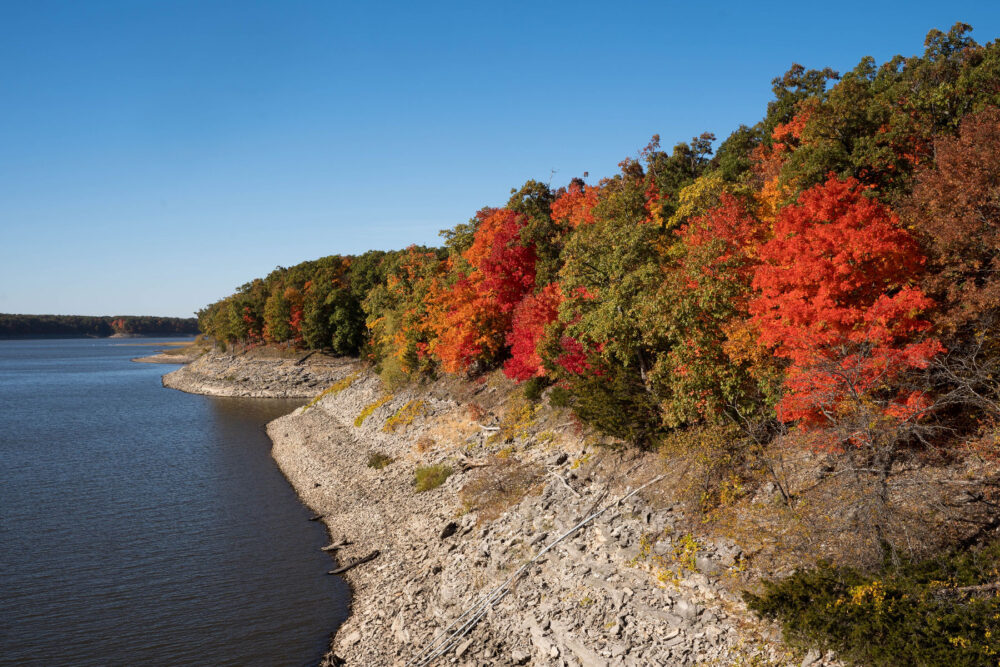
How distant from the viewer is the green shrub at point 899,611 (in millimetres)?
12414

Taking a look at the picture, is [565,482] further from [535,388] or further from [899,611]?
[899,611]

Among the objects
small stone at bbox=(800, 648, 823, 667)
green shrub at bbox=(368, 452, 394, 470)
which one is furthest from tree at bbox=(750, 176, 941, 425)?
green shrub at bbox=(368, 452, 394, 470)

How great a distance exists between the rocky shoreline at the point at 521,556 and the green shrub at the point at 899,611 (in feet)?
2.81

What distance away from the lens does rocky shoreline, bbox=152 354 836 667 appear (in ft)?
58.1

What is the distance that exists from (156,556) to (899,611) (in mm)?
32686

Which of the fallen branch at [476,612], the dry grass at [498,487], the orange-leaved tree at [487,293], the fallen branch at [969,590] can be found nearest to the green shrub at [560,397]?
the dry grass at [498,487]

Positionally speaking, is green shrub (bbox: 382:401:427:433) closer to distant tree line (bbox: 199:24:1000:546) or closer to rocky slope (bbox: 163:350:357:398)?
distant tree line (bbox: 199:24:1000:546)

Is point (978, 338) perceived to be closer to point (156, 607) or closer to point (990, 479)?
point (990, 479)

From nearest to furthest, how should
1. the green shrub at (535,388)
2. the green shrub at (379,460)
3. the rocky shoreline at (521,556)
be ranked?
the rocky shoreline at (521,556), the green shrub at (535,388), the green shrub at (379,460)

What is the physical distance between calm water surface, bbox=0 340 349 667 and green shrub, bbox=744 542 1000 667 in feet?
57.0

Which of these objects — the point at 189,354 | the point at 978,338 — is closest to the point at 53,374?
the point at 189,354

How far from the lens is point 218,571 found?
2953 cm

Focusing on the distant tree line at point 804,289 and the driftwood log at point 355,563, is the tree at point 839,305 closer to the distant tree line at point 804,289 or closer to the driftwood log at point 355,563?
the distant tree line at point 804,289

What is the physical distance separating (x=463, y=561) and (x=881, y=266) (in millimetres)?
19713
